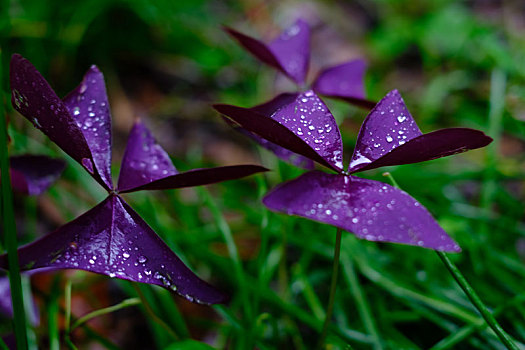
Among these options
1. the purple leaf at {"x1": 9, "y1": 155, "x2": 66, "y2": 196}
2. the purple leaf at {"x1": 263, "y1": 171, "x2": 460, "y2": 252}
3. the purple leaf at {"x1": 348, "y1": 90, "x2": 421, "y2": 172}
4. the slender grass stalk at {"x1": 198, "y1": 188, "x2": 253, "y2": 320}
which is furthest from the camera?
the slender grass stalk at {"x1": 198, "y1": 188, "x2": 253, "y2": 320}

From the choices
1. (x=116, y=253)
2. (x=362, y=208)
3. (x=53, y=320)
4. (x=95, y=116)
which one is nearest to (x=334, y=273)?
(x=362, y=208)

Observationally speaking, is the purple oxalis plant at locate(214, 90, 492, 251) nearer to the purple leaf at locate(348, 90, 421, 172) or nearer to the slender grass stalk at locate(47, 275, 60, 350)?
the purple leaf at locate(348, 90, 421, 172)

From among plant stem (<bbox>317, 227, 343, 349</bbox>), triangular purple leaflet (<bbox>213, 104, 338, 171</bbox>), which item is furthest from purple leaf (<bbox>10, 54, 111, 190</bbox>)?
plant stem (<bbox>317, 227, 343, 349</bbox>)

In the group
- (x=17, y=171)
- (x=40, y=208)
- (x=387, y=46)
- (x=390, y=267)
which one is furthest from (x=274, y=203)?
(x=387, y=46)

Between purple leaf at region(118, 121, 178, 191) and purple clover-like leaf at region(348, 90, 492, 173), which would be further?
purple leaf at region(118, 121, 178, 191)

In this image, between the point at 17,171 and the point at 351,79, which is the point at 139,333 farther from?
the point at 351,79

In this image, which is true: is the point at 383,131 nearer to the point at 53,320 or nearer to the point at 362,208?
the point at 362,208
